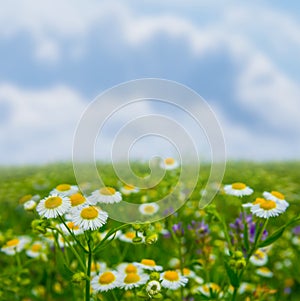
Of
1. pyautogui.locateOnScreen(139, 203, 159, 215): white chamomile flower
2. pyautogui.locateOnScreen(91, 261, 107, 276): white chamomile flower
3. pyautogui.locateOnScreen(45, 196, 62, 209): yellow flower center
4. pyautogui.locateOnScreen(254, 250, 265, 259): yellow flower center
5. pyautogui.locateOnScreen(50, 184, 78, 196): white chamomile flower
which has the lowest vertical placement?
pyautogui.locateOnScreen(91, 261, 107, 276): white chamomile flower

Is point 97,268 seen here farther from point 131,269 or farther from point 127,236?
point 131,269

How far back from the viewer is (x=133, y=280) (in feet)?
4.51

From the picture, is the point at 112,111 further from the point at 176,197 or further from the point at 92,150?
the point at 176,197

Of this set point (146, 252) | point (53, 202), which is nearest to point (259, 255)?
point (146, 252)

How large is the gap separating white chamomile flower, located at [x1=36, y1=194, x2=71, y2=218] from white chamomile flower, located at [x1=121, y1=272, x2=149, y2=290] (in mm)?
269

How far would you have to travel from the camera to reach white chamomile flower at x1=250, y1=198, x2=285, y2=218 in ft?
4.77

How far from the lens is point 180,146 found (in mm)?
1816

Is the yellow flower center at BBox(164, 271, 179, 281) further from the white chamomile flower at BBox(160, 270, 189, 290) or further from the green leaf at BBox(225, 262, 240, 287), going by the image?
the green leaf at BBox(225, 262, 240, 287)

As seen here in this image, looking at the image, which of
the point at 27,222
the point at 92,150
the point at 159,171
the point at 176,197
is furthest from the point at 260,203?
the point at 27,222

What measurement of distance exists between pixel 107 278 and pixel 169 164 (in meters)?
0.99

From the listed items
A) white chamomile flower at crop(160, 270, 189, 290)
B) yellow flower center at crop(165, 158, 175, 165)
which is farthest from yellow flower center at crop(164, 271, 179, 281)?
yellow flower center at crop(165, 158, 175, 165)

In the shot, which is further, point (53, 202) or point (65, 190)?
point (65, 190)

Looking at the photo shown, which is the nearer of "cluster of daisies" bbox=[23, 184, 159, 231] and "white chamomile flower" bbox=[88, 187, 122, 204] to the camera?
"cluster of daisies" bbox=[23, 184, 159, 231]

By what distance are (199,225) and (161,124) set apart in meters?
0.41
